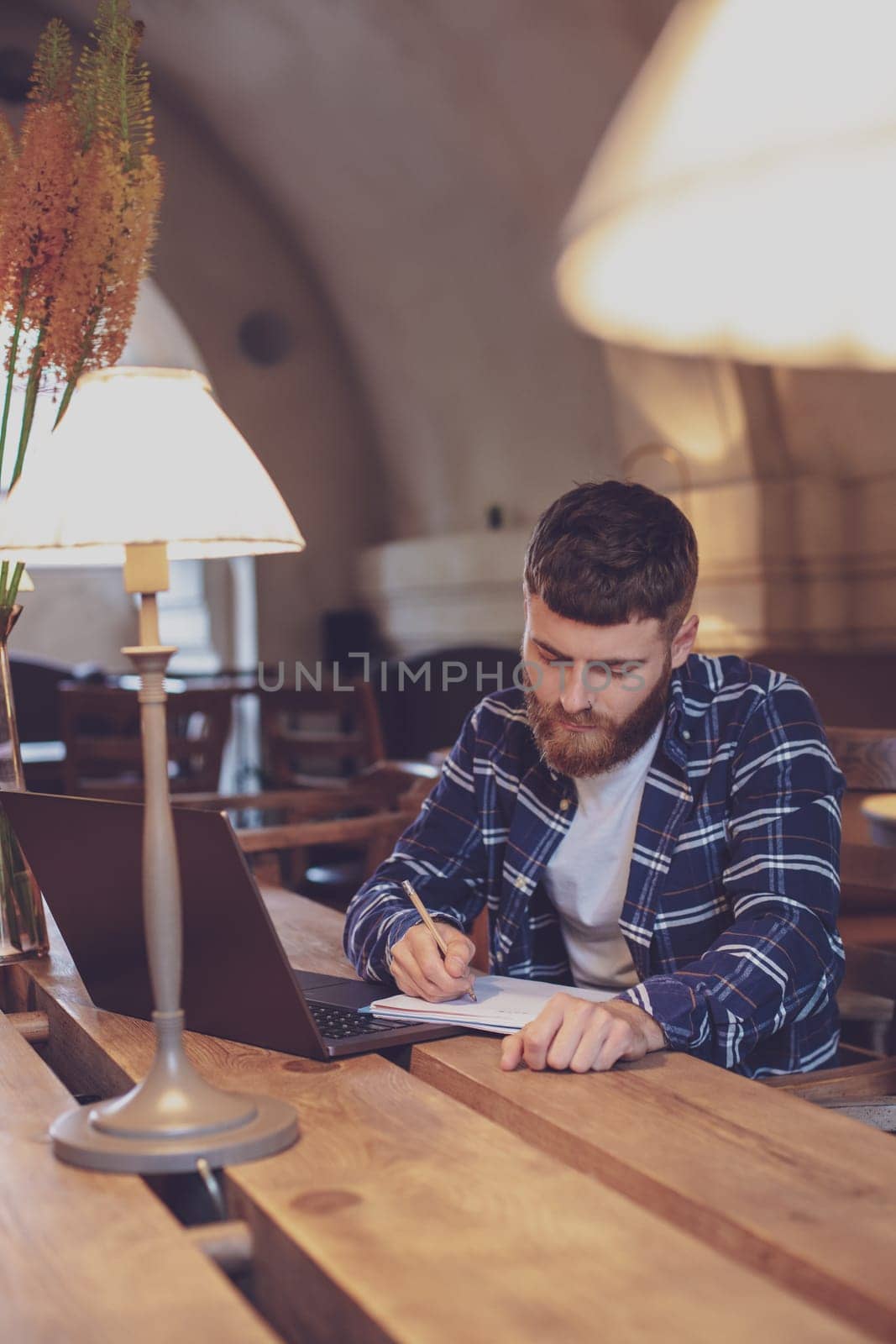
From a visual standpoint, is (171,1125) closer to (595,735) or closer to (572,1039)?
(572,1039)

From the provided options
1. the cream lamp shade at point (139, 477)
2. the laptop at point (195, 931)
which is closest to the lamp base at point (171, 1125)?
the laptop at point (195, 931)

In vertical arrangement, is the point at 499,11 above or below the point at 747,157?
above

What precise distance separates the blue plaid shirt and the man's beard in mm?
31

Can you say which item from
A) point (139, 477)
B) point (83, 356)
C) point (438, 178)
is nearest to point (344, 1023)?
point (139, 477)

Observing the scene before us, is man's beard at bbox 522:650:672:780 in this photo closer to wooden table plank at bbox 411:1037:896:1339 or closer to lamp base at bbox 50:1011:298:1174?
wooden table plank at bbox 411:1037:896:1339

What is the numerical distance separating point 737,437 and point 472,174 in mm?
1654

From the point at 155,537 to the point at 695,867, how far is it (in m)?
0.88

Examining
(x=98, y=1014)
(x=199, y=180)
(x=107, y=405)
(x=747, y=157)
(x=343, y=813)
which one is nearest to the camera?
(x=107, y=405)

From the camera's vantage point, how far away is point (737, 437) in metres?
5.01

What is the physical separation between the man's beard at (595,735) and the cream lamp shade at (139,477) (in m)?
0.64

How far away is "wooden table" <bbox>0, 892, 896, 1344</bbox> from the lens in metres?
0.75

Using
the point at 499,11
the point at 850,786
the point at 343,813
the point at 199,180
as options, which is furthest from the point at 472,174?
the point at 850,786

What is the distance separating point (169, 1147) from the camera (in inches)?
39.4

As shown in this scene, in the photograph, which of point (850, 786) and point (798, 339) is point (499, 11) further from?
point (850, 786)
